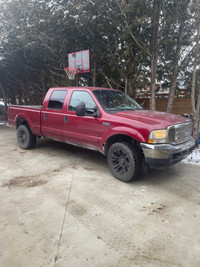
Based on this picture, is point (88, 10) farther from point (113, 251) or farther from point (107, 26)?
point (113, 251)

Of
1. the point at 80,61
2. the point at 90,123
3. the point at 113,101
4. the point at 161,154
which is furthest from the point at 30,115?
the point at 161,154

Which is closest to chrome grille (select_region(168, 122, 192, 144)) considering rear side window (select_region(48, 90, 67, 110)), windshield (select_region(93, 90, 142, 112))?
windshield (select_region(93, 90, 142, 112))

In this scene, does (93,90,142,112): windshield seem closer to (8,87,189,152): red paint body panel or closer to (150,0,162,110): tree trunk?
(8,87,189,152): red paint body panel

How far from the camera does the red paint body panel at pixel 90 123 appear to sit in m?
3.31

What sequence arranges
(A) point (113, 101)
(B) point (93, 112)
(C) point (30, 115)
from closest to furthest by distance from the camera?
(B) point (93, 112), (A) point (113, 101), (C) point (30, 115)

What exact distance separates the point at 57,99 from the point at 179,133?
299cm

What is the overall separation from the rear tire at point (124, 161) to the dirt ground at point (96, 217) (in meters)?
0.17

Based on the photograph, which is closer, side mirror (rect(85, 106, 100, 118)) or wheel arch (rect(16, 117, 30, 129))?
side mirror (rect(85, 106, 100, 118))

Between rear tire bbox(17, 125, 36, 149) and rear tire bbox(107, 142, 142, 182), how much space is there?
9.67ft

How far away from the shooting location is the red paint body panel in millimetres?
3312

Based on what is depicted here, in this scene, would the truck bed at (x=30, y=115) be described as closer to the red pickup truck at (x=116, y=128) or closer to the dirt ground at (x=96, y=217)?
the red pickup truck at (x=116, y=128)

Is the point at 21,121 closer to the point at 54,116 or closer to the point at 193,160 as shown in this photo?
the point at 54,116

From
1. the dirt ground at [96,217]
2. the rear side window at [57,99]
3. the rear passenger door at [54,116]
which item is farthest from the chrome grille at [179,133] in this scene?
the rear side window at [57,99]

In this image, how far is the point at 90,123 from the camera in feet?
13.2
